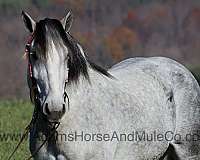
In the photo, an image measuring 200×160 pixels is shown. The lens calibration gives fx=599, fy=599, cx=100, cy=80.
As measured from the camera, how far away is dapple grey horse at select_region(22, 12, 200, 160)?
177 inches

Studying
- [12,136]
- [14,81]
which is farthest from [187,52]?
[12,136]

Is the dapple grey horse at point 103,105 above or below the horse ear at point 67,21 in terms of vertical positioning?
below

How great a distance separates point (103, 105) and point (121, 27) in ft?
119

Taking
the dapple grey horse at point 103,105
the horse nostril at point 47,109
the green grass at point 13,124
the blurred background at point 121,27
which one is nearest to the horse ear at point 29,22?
the dapple grey horse at point 103,105

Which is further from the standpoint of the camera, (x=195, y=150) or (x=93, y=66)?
(x=195, y=150)

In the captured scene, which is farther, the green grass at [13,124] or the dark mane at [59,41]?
the green grass at [13,124]

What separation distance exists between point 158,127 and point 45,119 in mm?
1400

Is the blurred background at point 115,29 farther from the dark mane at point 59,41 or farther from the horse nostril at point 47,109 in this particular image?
the horse nostril at point 47,109

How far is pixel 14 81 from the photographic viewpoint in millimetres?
23250

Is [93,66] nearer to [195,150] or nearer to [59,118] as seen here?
[59,118]

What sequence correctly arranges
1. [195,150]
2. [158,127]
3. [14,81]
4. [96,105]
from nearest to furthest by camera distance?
1. [96,105]
2. [158,127]
3. [195,150]
4. [14,81]

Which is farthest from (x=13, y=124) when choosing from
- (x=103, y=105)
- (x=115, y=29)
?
(x=115, y=29)

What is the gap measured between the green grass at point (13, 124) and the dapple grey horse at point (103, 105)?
2.24 m

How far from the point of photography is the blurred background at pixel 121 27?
103ft
